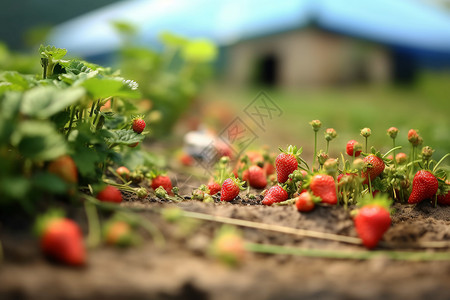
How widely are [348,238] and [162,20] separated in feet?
22.7

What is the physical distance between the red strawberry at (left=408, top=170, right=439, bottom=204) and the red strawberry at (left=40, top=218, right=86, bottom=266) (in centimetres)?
103

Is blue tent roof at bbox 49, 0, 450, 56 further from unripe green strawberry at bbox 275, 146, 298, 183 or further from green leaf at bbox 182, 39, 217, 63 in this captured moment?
unripe green strawberry at bbox 275, 146, 298, 183

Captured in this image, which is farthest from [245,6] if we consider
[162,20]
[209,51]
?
[209,51]

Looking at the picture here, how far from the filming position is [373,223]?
1.00 m

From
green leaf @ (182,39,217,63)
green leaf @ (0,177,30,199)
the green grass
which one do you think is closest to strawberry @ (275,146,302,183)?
green leaf @ (0,177,30,199)

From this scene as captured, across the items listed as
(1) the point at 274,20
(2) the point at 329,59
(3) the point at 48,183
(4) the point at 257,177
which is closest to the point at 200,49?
(4) the point at 257,177

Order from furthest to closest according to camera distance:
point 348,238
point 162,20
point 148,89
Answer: point 162,20
point 148,89
point 348,238

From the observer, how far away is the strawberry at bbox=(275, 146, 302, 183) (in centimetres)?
134

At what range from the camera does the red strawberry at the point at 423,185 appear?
1352 millimetres

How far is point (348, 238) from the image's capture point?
1.06m

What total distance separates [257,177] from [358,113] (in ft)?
9.47

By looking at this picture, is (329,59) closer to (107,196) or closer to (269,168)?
(269,168)

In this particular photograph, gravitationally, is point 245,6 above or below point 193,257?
above

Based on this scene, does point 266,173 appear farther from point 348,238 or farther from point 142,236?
point 142,236
